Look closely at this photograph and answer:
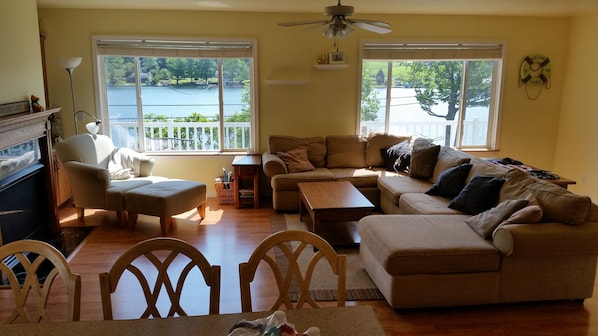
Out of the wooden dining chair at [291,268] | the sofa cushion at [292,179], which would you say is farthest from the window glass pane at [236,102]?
the wooden dining chair at [291,268]

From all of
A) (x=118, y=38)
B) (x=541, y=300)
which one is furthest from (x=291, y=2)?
(x=541, y=300)

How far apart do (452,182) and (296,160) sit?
1.93 m

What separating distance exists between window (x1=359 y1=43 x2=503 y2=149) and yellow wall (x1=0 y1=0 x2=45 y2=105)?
12.3 ft

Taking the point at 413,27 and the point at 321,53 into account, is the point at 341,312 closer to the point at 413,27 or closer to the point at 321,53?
the point at 321,53

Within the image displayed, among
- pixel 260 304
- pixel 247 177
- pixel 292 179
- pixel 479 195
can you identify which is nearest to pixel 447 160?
pixel 479 195

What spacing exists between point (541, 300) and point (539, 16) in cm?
429

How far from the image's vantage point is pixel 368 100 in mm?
6152

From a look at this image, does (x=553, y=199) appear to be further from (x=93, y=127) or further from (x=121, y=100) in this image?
(x=121, y=100)

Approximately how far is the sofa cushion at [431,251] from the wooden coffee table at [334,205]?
73 cm

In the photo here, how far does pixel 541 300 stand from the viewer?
10.6 feet

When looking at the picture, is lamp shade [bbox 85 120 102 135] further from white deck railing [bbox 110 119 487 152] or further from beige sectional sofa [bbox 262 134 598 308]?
beige sectional sofa [bbox 262 134 598 308]

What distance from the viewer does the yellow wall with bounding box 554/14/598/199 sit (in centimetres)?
572

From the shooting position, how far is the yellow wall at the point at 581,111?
18.8 feet

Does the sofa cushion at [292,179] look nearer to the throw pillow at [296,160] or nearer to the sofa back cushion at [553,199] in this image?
the throw pillow at [296,160]
